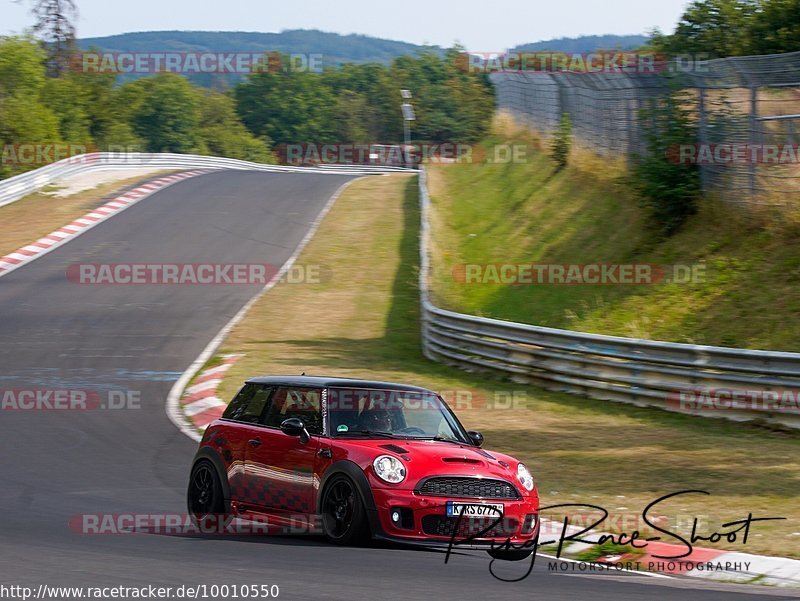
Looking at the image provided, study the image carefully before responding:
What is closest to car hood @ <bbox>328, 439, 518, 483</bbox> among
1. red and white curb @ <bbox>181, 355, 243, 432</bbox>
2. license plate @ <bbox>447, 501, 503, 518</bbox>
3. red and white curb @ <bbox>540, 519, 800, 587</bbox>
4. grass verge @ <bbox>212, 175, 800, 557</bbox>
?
license plate @ <bbox>447, 501, 503, 518</bbox>

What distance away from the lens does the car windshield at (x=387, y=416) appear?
9.15 meters

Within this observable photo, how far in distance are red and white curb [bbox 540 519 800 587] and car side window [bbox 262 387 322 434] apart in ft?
7.09

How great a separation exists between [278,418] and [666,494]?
3.78 meters

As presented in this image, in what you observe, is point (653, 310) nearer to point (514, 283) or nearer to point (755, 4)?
point (514, 283)

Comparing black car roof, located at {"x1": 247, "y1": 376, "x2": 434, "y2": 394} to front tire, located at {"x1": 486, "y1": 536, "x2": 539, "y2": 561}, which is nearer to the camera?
front tire, located at {"x1": 486, "y1": 536, "x2": 539, "y2": 561}

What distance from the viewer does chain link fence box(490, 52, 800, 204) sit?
20.0m

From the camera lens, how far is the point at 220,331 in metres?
23.1

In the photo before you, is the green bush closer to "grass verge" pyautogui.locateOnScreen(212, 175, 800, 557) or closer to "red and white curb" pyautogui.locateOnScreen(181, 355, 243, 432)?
"grass verge" pyautogui.locateOnScreen(212, 175, 800, 557)

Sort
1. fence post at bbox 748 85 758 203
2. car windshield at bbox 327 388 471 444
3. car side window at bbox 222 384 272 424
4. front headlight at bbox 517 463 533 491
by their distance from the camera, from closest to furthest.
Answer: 1. front headlight at bbox 517 463 533 491
2. car windshield at bbox 327 388 471 444
3. car side window at bbox 222 384 272 424
4. fence post at bbox 748 85 758 203

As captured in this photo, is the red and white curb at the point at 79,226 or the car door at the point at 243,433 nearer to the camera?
the car door at the point at 243,433

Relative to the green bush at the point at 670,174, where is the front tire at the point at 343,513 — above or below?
below

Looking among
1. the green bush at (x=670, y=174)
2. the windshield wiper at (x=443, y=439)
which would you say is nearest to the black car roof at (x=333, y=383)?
the windshield wiper at (x=443, y=439)

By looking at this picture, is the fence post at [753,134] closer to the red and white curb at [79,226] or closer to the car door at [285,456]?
the car door at [285,456]

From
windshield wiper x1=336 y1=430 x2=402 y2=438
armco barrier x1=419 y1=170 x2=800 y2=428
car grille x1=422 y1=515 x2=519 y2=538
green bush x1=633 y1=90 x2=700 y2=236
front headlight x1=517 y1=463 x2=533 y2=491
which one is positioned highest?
green bush x1=633 y1=90 x2=700 y2=236
